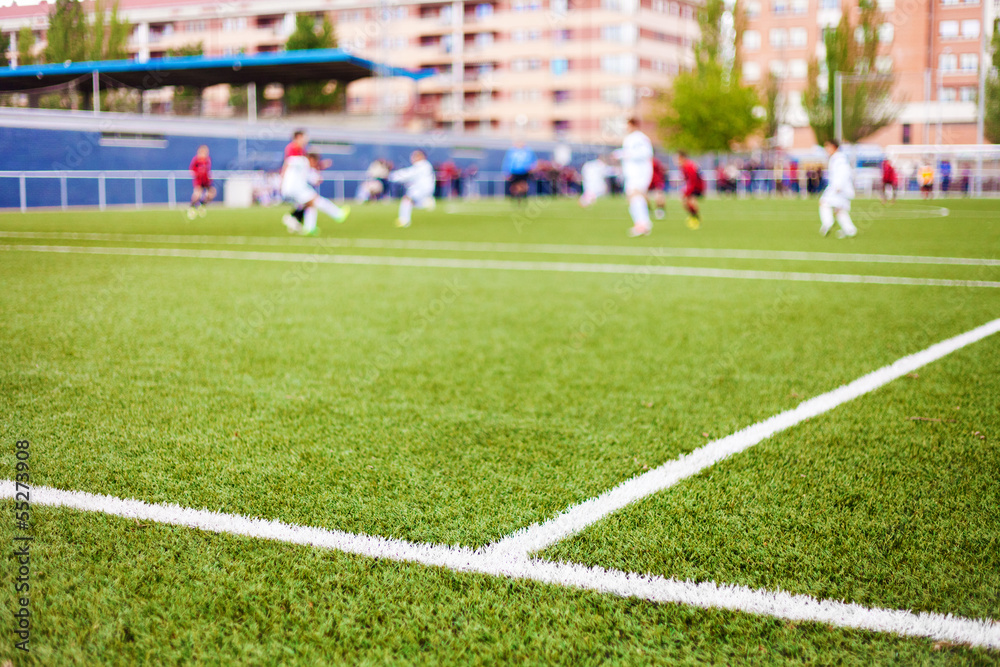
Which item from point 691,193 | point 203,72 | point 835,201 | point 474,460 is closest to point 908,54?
point 691,193

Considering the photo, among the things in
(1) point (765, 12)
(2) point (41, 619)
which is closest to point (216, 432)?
(2) point (41, 619)

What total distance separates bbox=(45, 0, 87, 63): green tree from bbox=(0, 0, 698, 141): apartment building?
65571 mm

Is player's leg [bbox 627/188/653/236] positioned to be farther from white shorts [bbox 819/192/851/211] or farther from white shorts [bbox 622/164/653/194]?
white shorts [bbox 819/192/851/211]

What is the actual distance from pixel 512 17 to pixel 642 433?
80536 mm

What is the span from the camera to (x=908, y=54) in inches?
2938

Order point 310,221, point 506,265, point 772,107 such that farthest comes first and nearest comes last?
point 772,107, point 310,221, point 506,265

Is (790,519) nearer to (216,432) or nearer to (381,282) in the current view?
(216,432)

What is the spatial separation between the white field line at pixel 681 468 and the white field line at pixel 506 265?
4354mm

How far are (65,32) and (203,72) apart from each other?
67.5 feet

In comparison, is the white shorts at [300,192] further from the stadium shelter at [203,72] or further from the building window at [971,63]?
the building window at [971,63]

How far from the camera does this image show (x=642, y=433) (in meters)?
3.68

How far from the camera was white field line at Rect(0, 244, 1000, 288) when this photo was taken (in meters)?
9.27

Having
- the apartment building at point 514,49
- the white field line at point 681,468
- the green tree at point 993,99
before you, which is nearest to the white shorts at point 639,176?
the white field line at point 681,468

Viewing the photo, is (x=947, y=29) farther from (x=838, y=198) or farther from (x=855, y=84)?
(x=838, y=198)
